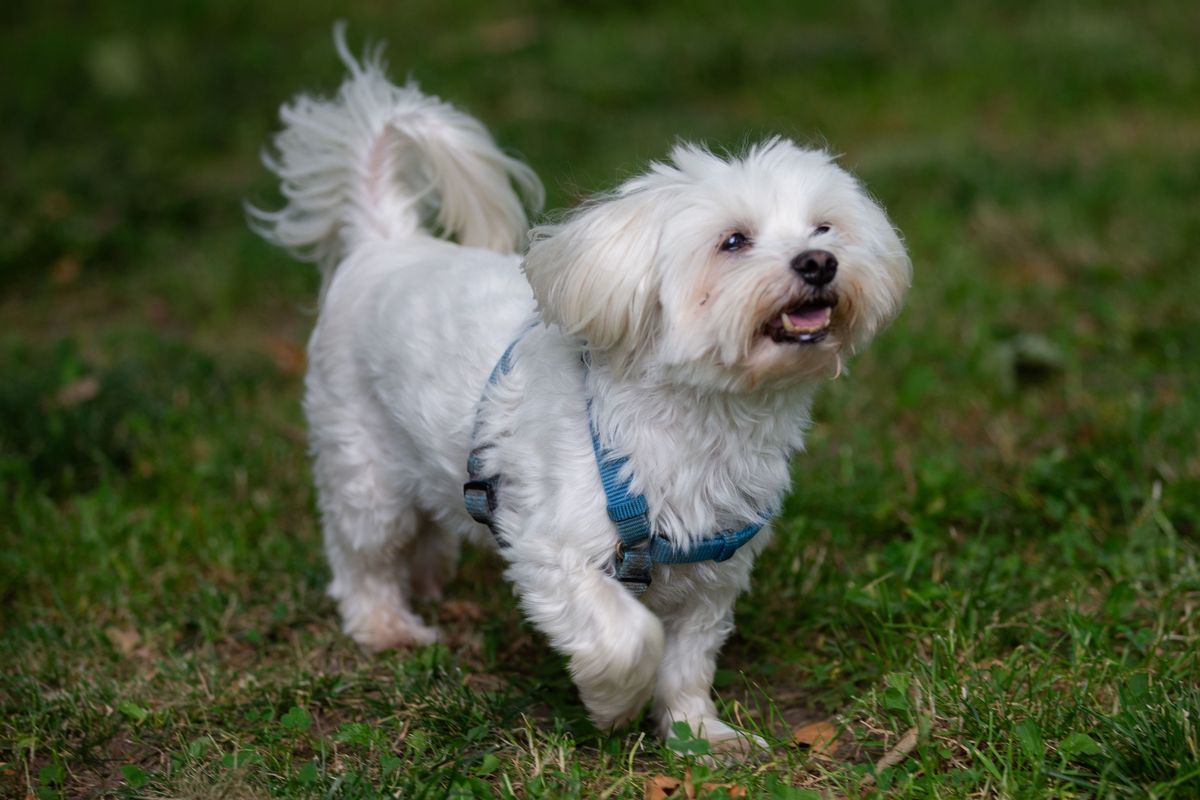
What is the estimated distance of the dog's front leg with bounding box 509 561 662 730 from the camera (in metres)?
2.77

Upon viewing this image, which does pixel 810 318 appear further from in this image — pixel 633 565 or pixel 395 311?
pixel 395 311

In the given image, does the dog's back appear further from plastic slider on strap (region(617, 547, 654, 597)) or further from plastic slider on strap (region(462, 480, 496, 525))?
plastic slider on strap (region(617, 547, 654, 597))

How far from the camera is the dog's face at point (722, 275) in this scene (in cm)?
265

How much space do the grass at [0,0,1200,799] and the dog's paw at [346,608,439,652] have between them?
79 millimetres

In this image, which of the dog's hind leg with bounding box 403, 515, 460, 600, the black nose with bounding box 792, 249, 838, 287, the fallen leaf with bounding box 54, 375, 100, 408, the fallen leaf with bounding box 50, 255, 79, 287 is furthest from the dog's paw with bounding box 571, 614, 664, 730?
the fallen leaf with bounding box 50, 255, 79, 287

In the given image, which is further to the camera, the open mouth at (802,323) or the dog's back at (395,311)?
the dog's back at (395,311)

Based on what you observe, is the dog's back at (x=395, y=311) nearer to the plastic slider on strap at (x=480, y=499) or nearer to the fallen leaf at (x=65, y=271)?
the plastic slider on strap at (x=480, y=499)

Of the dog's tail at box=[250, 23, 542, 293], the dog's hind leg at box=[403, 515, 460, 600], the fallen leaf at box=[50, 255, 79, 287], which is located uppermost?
the dog's tail at box=[250, 23, 542, 293]

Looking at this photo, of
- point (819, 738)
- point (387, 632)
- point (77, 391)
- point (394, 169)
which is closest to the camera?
point (819, 738)

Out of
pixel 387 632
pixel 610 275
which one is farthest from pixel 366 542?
pixel 610 275

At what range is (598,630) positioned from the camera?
109 inches

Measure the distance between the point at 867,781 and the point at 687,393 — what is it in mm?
924

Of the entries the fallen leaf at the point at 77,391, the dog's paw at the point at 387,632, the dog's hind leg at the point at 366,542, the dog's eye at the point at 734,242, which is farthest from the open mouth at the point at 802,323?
the fallen leaf at the point at 77,391

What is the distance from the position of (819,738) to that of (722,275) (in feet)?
3.63
